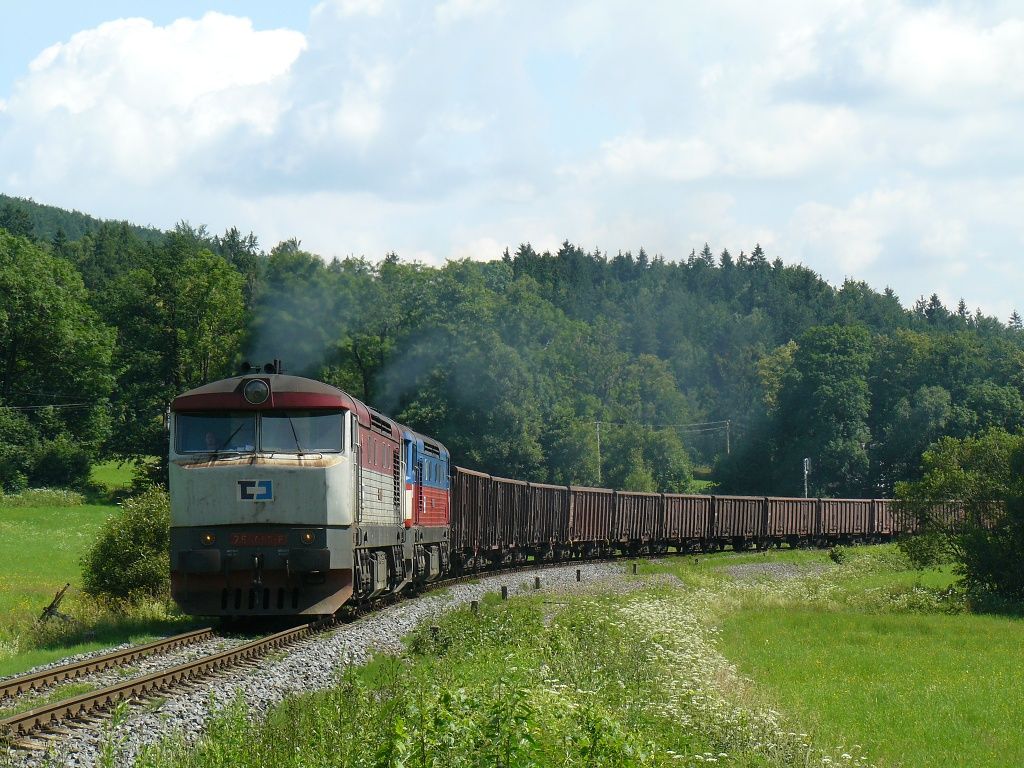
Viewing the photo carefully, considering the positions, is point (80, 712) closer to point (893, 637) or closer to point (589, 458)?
point (893, 637)

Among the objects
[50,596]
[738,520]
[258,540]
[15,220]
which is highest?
[15,220]

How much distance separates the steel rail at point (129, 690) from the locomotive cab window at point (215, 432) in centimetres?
301

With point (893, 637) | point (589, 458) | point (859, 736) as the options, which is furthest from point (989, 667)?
point (589, 458)

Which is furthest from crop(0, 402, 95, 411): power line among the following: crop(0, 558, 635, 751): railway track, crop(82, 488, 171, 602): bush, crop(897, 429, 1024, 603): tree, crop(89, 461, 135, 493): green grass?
crop(0, 558, 635, 751): railway track

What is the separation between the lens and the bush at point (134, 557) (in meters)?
24.5

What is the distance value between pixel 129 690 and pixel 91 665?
7.77 ft

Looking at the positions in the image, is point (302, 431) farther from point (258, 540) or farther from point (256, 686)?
point (256, 686)

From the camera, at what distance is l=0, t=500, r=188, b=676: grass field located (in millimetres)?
18688

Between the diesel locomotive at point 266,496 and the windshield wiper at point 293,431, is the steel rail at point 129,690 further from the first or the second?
the windshield wiper at point 293,431

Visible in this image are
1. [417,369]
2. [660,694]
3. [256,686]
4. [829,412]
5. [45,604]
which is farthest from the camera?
[829,412]

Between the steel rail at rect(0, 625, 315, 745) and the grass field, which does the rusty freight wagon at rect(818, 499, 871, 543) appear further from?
the steel rail at rect(0, 625, 315, 745)

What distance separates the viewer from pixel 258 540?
17719mm

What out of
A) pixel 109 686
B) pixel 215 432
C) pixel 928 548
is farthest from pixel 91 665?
pixel 928 548

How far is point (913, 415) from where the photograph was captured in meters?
99.2
